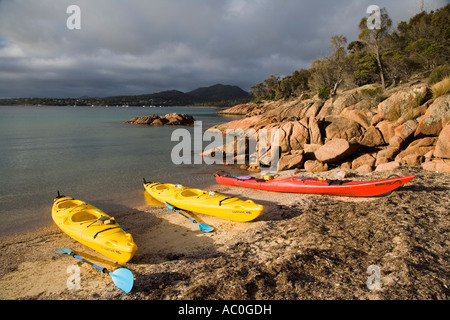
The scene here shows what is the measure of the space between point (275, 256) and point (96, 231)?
4.94 m

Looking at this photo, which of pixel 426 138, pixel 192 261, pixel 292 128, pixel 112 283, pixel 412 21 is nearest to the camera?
pixel 112 283

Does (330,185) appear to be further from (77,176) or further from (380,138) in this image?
(77,176)

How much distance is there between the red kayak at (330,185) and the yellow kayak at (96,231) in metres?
7.18

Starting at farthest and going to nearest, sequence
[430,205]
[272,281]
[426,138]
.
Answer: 1. [426,138]
2. [430,205]
3. [272,281]

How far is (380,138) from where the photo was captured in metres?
15.1

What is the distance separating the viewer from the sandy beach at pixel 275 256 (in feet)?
16.3

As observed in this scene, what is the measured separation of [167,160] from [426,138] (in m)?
18.0

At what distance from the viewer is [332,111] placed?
25.2 metres

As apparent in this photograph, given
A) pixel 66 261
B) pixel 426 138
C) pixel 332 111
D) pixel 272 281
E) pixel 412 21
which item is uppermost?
pixel 412 21

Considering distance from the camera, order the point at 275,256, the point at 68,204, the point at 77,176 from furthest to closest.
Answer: the point at 77,176, the point at 68,204, the point at 275,256

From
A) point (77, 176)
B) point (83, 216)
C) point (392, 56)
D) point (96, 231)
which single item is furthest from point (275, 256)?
point (392, 56)

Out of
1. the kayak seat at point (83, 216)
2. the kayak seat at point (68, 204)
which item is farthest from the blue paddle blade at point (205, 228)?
the kayak seat at point (68, 204)
